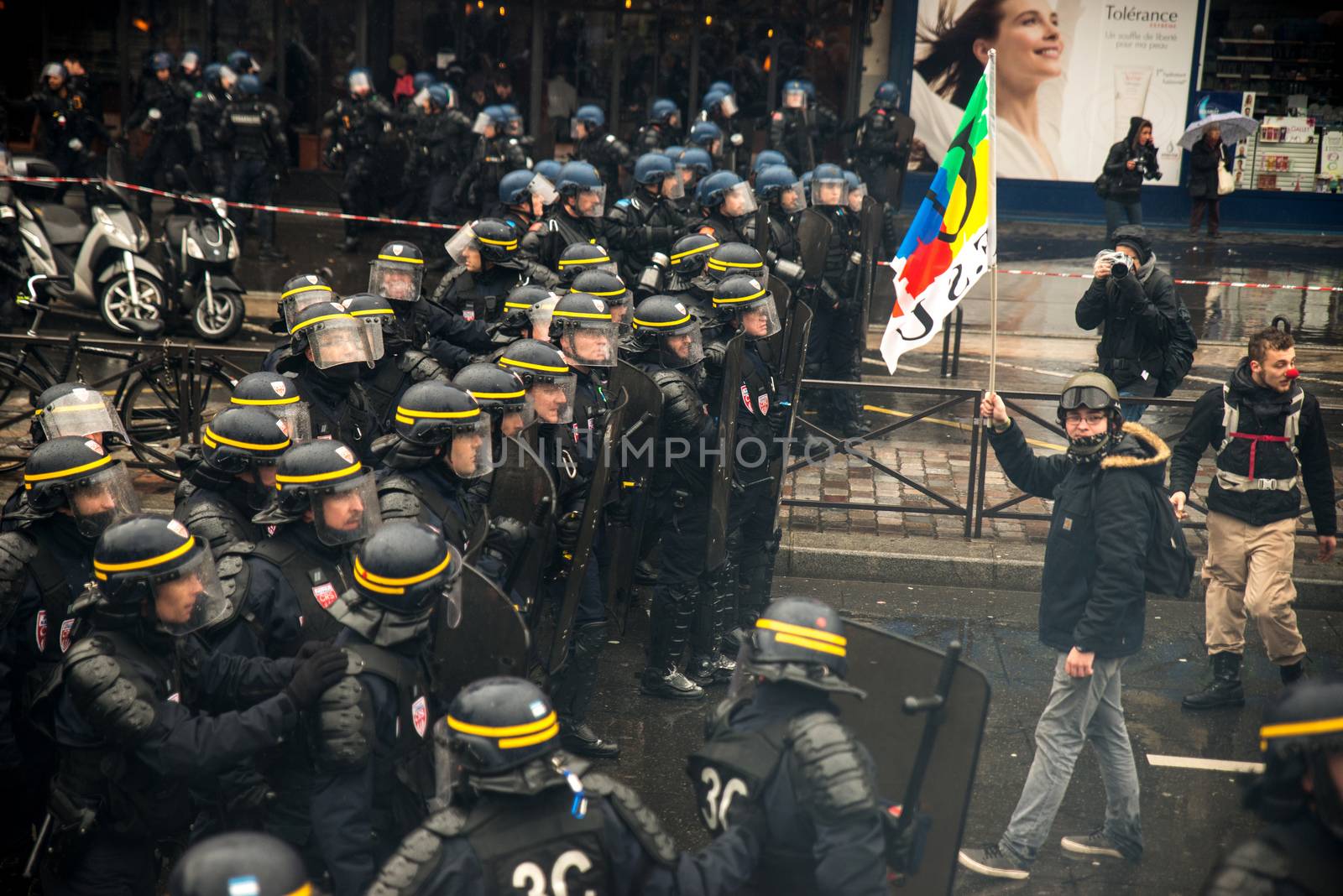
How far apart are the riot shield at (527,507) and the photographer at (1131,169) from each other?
14373mm

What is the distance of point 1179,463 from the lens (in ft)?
23.0

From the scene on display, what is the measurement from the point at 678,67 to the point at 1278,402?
57.2ft

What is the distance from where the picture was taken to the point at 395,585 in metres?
4.09

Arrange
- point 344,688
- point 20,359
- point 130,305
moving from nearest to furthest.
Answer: point 344,688 < point 20,359 < point 130,305

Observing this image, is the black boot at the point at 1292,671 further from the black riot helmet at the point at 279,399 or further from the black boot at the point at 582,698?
the black riot helmet at the point at 279,399

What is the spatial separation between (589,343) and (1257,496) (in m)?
3.39

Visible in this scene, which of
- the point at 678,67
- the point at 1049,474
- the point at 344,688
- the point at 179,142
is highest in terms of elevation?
the point at 678,67

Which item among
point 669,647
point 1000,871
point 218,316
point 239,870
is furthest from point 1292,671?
point 218,316

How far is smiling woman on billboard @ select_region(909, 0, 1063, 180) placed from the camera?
2264 cm

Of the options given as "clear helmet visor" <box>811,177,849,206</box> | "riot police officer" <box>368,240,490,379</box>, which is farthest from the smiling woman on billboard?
"riot police officer" <box>368,240,490,379</box>

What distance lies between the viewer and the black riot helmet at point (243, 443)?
212 inches

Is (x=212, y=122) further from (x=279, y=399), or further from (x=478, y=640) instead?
(x=478, y=640)

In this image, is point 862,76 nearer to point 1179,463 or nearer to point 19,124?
point 19,124

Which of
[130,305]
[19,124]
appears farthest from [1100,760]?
[19,124]
